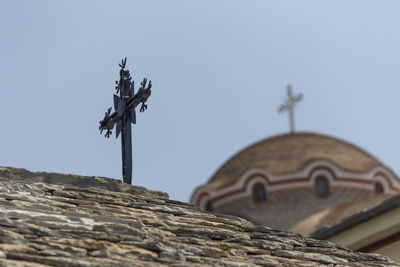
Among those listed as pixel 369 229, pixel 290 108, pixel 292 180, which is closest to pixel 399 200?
pixel 369 229

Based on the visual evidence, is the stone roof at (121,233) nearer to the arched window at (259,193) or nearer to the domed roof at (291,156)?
the arched window at (259,193)

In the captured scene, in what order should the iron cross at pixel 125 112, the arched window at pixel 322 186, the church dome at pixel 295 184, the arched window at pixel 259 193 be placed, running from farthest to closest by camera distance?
1. the arched window at pixel 259 193
2. the arched window at pixel 322 186
3. the church dome at pixel 295 184
4. the iron cross at pixel 125 112

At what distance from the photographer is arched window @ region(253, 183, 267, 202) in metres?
29.9

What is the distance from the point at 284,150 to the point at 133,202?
2617 cm

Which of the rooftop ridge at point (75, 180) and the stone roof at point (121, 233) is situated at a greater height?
the rooftop ridge at point (75, 180)

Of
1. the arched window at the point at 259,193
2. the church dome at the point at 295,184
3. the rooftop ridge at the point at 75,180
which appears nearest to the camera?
the rooftop ridge at the point at 75,180

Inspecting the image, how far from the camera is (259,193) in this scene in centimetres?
3002

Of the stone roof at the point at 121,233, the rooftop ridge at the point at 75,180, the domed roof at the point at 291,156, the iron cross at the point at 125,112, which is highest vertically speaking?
the domed roof at the point at 291,156

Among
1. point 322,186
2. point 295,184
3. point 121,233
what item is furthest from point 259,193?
point 121,233

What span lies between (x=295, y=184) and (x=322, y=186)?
0.88 meters

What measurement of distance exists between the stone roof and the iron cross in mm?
726

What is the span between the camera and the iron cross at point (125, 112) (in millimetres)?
6261

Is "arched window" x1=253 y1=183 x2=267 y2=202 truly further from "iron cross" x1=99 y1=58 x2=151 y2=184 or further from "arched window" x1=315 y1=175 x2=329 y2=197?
"iron cross" x1=99 y1=58 x2=151 y2=184

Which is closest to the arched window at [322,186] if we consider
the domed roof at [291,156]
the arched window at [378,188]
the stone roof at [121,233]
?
the domed roof at [291,156]
